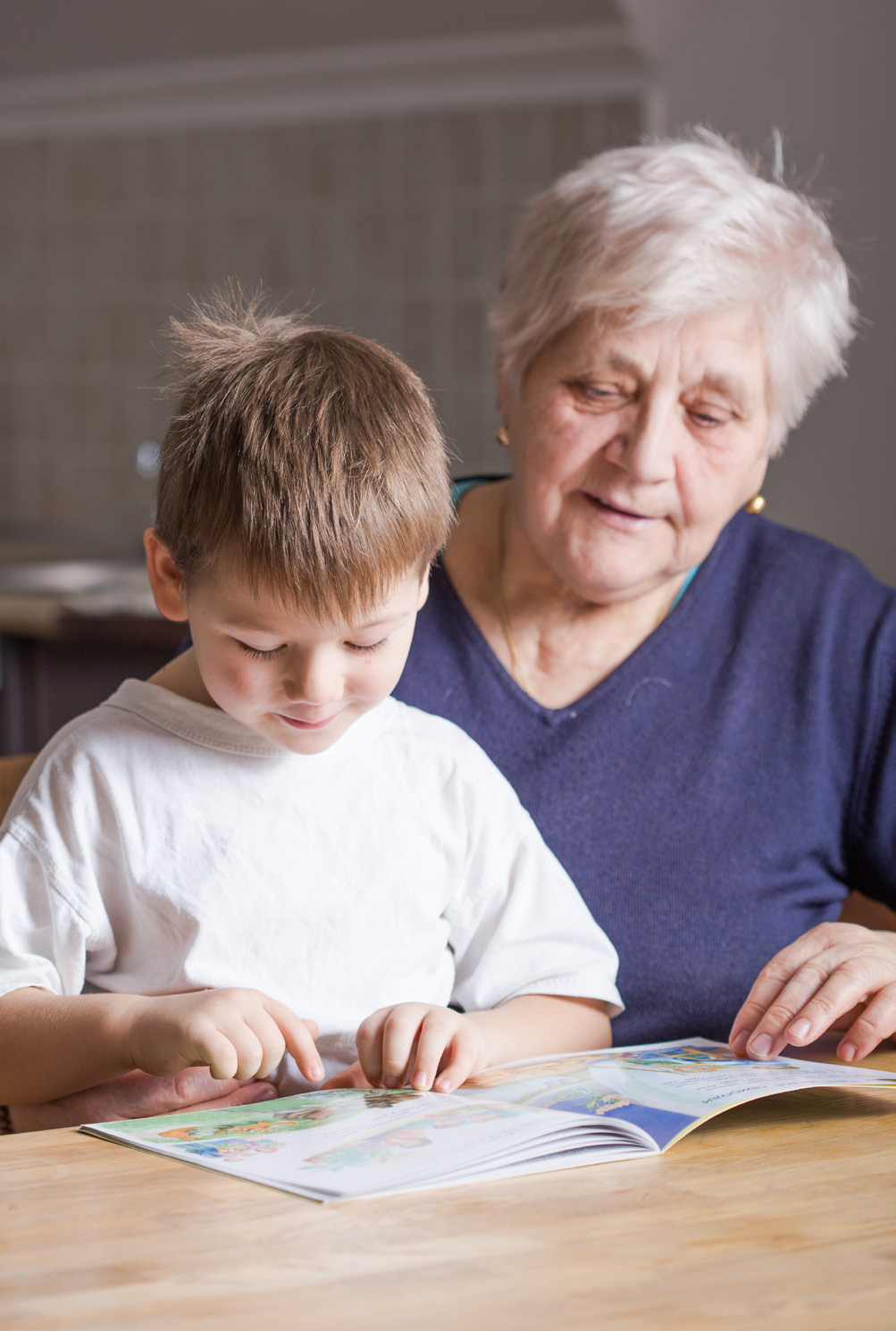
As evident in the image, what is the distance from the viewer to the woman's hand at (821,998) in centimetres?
97

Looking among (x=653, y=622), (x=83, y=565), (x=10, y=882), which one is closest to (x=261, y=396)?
(x=10, y=882)

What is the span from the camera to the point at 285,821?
1.03 m

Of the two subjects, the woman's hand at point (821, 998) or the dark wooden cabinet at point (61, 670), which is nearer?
the woman's hand at point (821, 998)

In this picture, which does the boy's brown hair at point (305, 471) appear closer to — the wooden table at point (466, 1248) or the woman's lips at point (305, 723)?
the woman's lips at point (305, 723)

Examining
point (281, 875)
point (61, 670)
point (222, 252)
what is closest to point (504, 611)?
point (281, 875)

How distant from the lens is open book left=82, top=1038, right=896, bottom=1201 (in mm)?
711

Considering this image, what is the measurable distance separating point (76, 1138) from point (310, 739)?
1.01 feet

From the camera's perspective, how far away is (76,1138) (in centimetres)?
79

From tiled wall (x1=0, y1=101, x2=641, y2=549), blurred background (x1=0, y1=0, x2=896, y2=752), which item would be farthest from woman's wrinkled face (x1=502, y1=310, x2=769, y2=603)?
tiled wall (x1=0, y1=101, x2=641, y2=549)

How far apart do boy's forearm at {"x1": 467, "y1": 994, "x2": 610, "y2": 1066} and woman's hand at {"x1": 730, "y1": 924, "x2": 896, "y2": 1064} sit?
0.14 meters

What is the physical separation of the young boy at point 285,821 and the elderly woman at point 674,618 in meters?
0.22

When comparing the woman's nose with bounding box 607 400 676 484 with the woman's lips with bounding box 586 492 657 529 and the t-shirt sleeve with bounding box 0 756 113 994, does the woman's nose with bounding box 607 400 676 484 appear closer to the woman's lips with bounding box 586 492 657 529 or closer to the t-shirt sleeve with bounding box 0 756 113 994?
the woman's lips with bounding box 586 492 657 529

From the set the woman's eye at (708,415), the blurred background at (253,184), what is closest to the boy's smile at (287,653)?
the woman's eye at (708,415)

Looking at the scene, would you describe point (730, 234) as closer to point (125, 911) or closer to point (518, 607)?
point (518, 607)
